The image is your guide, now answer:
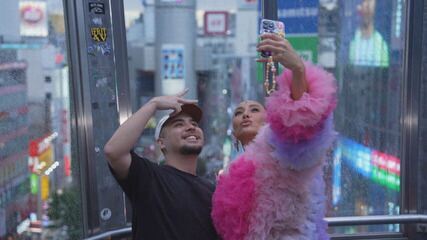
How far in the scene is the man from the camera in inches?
71.2

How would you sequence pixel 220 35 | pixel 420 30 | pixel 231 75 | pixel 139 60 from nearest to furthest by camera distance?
pixel 420 30 < pixel 139 60 < pixel 231 75 < pixel 220 35

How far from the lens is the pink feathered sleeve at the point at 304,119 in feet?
5.13

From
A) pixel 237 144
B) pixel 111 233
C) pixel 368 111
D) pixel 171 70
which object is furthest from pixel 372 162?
pixel 171 70

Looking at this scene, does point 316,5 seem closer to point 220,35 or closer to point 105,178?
point 105,178

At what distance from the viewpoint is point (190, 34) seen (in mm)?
6832

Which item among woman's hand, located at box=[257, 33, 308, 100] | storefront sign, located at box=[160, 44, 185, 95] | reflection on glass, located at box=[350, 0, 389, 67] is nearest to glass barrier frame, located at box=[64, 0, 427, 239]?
reflection on glass, located at box=[350, 0, 389, 67]

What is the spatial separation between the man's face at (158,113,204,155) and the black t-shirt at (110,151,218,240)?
107 mm

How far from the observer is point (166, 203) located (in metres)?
1.84

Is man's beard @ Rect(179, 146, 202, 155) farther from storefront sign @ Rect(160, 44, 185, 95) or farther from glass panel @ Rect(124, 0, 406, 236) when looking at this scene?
storefront sign @ Rect(160, 44, 185, 95)

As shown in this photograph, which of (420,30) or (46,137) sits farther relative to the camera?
(420,30)

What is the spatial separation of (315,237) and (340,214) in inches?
92.2

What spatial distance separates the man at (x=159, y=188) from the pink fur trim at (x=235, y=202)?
2.8 inches

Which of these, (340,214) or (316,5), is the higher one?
Answer: (316,5)

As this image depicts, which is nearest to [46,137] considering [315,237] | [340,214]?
[315,237]
